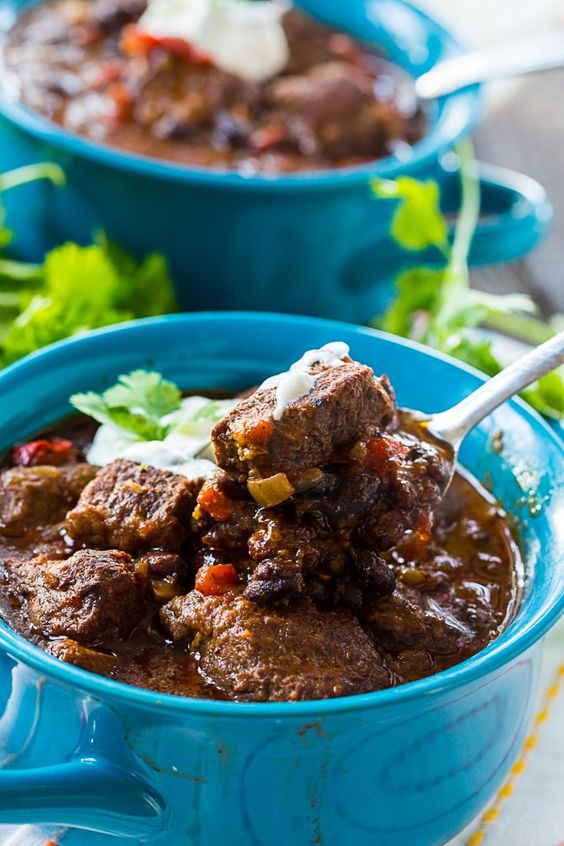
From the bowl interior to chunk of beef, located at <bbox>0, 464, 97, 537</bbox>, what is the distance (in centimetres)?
20

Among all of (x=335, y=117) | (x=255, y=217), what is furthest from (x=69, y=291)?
(x=335, y=117)

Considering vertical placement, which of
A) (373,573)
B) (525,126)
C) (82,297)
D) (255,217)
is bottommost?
(82,297)

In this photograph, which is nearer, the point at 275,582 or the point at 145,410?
the point at 275,582

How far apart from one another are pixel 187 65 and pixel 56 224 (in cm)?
76

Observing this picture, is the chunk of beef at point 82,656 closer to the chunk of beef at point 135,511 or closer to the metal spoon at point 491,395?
the chunk of beef at point 135,511

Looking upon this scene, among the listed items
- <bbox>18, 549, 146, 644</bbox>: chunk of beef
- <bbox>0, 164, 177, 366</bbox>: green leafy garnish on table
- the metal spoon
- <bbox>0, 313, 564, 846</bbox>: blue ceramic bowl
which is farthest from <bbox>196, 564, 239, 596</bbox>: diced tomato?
<bbox>0, 164, 177, 366</bbox>: green leafy garnish on table

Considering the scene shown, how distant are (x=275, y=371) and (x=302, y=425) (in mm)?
813

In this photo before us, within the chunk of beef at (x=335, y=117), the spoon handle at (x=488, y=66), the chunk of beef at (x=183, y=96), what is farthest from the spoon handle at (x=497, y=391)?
the spoon handle at (x=488, y=66)

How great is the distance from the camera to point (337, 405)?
215 centimetres

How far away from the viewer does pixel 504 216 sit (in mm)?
4176

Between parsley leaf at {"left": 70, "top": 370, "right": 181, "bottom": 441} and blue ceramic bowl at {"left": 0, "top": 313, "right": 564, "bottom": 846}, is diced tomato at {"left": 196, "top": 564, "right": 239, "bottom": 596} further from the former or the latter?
parsley leaf at {"left": 70, "top": 370, "right": 181, "bottom": 441}

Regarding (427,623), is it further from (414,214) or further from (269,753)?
(414,214)

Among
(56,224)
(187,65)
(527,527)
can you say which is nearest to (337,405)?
(527,527)

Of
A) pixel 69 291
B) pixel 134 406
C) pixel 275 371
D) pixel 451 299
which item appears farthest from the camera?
pixel 69 291
